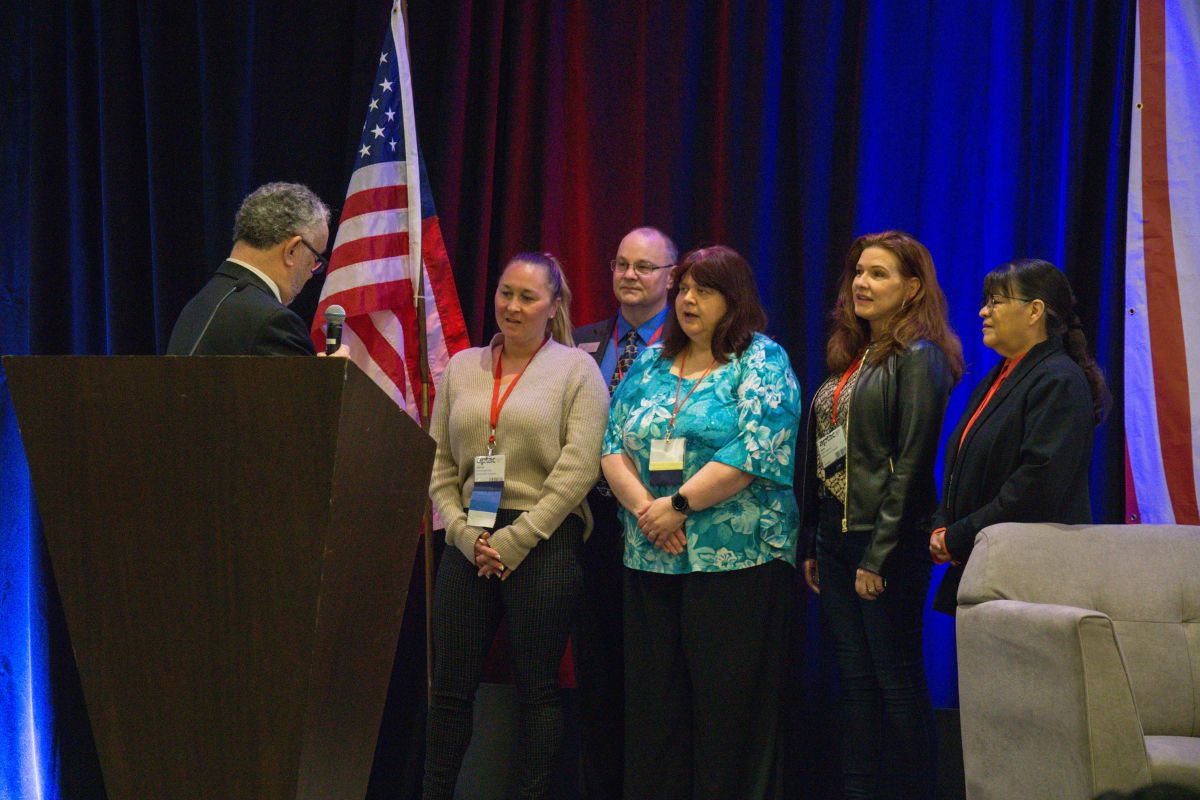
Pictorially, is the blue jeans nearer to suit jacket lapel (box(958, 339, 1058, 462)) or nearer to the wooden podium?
suit jacket lapel (box(958, 339, 1058, 462))

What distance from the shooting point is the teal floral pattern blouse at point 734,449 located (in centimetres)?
293

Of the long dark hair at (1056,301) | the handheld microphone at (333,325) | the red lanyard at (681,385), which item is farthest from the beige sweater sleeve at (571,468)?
the handheld microphone at (333,325)

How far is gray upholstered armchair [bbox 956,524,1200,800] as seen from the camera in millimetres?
2139

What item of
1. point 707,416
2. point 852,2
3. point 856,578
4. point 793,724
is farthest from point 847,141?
point 793,724

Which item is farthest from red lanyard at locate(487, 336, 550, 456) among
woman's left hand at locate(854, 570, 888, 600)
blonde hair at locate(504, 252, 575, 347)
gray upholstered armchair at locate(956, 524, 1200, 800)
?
gray upholstered armchair at locate(956, 524, 1200, 800)

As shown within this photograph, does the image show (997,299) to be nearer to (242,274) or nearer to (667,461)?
(667,461)

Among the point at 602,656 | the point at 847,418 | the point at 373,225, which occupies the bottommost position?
the point at 602,656

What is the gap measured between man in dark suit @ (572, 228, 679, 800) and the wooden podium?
1800 mm

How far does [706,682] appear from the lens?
292cm

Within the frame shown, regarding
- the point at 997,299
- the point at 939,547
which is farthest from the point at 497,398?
the point at 997,299

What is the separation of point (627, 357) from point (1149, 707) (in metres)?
1.75

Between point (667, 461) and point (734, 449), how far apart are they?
0.60ft

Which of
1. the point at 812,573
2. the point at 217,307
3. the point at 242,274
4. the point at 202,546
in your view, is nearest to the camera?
the point at 202,546

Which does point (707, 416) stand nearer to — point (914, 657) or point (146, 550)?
point (914, 657)
